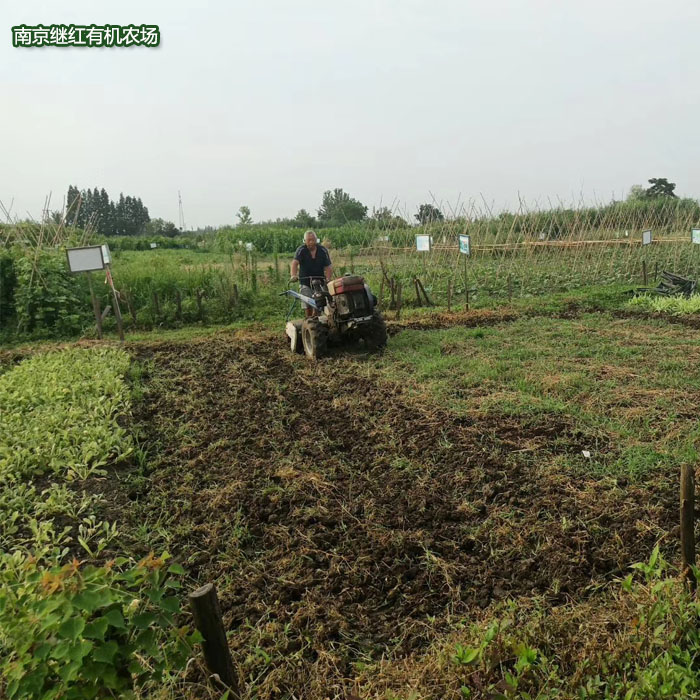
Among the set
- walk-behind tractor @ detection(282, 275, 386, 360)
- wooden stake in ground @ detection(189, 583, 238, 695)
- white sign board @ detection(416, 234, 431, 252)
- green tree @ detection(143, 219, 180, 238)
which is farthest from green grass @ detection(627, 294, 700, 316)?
green tree @ detection(143, 219, 180, 238)

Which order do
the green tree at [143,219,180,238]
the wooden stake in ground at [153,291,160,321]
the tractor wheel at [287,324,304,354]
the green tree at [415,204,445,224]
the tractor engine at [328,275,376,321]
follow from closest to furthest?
the tractor engine at [328,275,376,321] → the tractor wheel at [287,324,304,354] → the wooden stake in ground at [153,291,160,321] → the green tree at [415,204,445,224] → the green tree at [143,219,180,238]

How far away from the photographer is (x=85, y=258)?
8883mm

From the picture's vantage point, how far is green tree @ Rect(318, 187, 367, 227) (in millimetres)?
36397

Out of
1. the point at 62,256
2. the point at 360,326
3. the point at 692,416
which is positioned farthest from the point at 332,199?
the point at 692,416

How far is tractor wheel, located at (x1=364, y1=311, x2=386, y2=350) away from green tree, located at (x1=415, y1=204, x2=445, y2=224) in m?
9.18

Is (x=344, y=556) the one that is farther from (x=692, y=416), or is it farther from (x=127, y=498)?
(x=692, y=416)

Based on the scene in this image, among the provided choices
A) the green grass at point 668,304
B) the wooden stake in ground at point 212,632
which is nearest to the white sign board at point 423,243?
the green grass at point 668,304

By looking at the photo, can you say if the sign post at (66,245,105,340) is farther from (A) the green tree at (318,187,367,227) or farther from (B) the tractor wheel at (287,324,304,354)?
(A) the green tree at (318,187,367,227)

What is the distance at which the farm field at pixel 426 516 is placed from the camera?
2389 millimetres

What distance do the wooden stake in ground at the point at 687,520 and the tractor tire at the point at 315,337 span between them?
5.46 meters

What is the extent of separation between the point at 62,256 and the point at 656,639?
502 inches

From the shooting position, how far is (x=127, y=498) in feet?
13.4

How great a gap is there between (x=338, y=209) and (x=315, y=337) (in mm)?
30270

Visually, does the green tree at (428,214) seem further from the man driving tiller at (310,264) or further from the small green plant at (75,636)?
the small green plant at (75,636)
